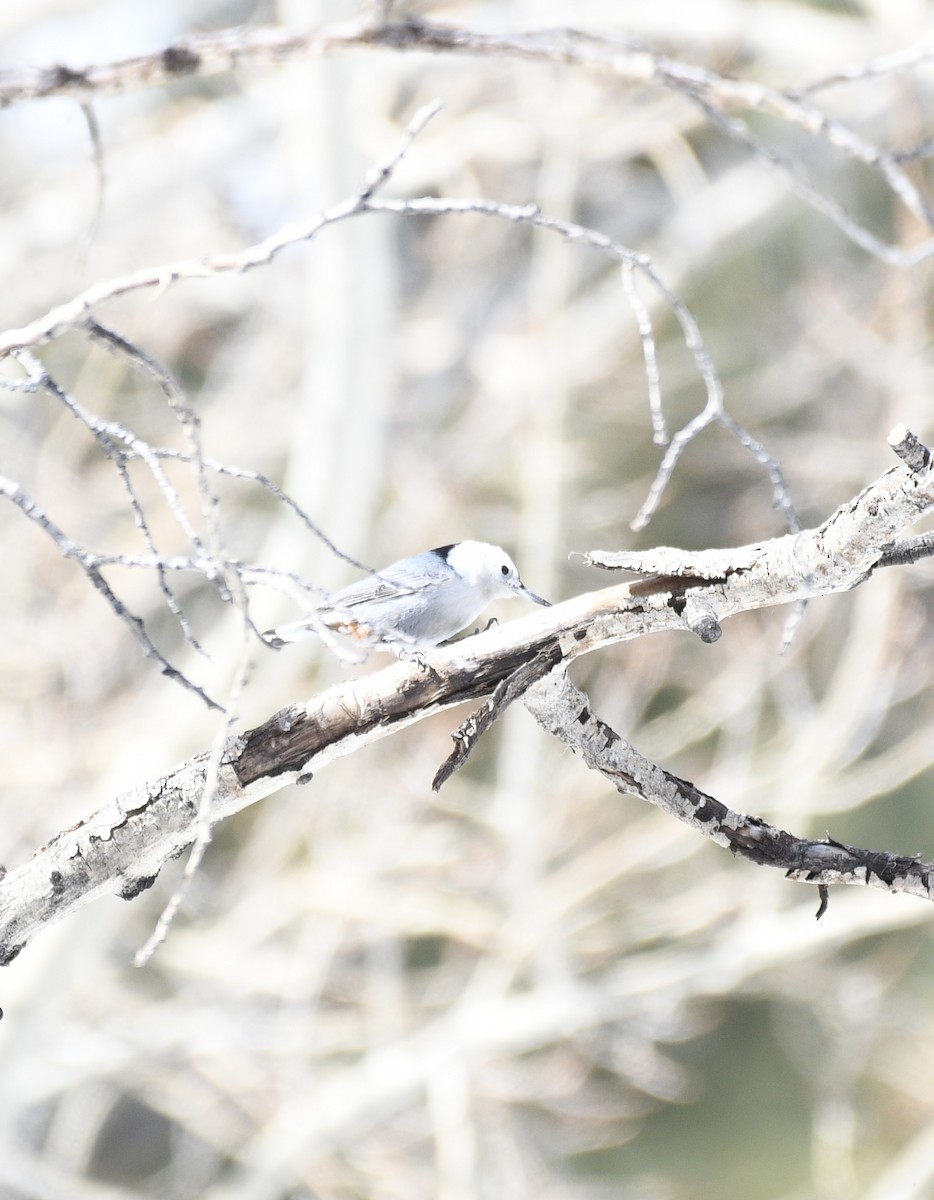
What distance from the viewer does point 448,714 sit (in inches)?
247

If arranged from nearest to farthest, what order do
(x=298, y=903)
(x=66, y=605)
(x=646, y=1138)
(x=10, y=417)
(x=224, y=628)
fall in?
(x=224, y=628) → (x=298, y=903) → (x=66, y=605) → (x=10, y=417) → (x=646, y=1138)

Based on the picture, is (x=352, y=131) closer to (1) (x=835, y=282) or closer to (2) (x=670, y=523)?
(1) (x=835, y=282)

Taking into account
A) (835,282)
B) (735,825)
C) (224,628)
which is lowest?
(735,825)

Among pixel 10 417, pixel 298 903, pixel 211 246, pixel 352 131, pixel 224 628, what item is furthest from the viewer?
pixel 10 417

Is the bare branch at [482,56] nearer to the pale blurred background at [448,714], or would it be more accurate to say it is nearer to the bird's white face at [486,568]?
the bird's white face at [486,568]

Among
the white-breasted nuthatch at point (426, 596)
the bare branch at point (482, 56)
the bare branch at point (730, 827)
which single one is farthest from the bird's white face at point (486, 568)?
the bare branch at point (482, 56)

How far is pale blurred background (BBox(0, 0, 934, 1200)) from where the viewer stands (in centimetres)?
540

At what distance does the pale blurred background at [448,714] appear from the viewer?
5398 mm

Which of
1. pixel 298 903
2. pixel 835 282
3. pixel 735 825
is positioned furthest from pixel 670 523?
pixel 735 825

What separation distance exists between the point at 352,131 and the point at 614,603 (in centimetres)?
283

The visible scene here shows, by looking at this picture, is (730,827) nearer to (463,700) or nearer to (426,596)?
(463,700)

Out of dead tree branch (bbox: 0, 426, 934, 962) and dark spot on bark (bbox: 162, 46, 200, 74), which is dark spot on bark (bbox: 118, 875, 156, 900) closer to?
dead tree branch (bbox: 0, 426, 934, 962)

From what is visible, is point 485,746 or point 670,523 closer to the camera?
point 485,746

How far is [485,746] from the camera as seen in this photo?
786 cm
